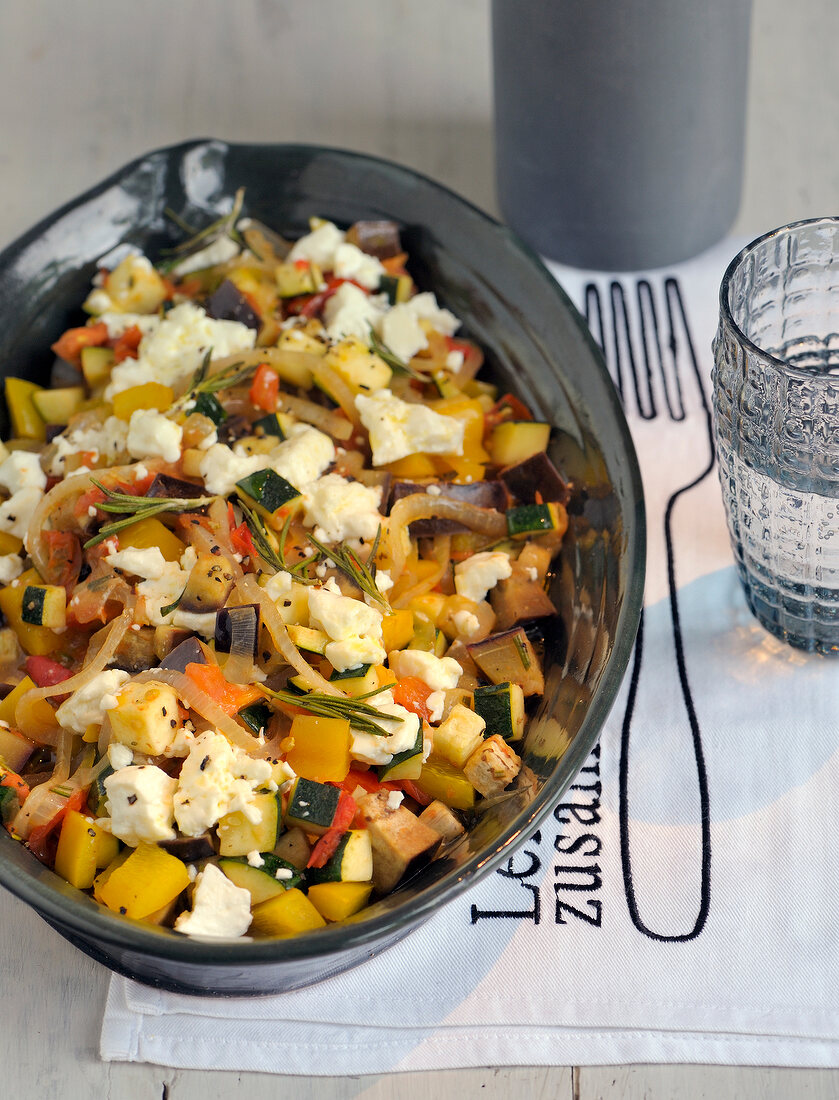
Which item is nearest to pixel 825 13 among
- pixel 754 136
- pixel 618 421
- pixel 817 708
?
pixel 754 136

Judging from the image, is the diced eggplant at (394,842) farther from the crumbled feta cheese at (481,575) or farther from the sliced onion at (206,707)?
the crumbled feta cheese at (481,575)

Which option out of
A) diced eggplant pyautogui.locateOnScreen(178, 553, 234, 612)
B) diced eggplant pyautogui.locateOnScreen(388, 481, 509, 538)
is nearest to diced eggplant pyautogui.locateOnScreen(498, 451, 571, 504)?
diced eggplant pyautogui.locateOnScreen(388, 481, 509, 538)

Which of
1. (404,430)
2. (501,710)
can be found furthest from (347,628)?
(404,430)

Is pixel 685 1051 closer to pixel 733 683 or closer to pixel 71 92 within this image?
pixel 733 683

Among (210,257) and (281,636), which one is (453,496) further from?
(210,257)

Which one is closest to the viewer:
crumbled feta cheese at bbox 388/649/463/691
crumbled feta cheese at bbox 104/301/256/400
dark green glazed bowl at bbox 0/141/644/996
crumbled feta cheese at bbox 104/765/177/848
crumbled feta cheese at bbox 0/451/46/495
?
dark green glazed bowl at bbox 0/141/644/996

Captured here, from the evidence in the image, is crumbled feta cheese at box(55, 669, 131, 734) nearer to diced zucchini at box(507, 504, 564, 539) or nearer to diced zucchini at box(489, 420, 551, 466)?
diced zucchini at box(507, 504, 564, 539)

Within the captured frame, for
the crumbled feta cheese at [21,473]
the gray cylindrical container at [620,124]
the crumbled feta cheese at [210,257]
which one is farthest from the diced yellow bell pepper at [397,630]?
the gray cylindrical container at [620,124]
